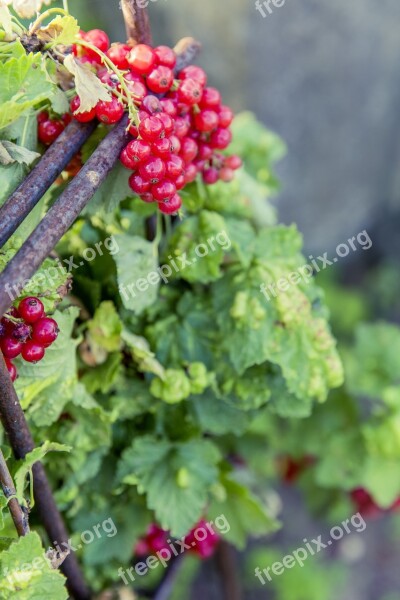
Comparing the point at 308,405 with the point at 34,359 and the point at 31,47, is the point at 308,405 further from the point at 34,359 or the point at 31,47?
the point at 31,47

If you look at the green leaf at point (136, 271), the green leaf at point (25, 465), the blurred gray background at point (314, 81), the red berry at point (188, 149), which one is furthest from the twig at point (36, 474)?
the blurred gray background at point (314, 81)

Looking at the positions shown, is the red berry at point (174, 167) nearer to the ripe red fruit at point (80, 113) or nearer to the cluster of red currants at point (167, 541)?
the ripe red fruit at point (80, 113)

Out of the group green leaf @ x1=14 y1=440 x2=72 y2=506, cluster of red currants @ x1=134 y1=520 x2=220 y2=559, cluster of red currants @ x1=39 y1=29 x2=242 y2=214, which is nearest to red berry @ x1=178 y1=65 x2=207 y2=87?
cluster of red currants @ x1=39 y1=29 x2=242 y2=214

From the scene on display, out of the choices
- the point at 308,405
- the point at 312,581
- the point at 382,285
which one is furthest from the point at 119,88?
the point at 382,285

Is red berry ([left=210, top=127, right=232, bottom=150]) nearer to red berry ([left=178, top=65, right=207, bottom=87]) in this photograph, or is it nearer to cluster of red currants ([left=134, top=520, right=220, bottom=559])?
red berry ([left=178, top=65, right=207, bottom=87])

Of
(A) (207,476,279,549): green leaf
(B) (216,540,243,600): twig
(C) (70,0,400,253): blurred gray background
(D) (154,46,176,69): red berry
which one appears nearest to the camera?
(D) (154,46,176,69): red berry

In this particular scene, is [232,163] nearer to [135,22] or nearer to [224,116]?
[224,116]
